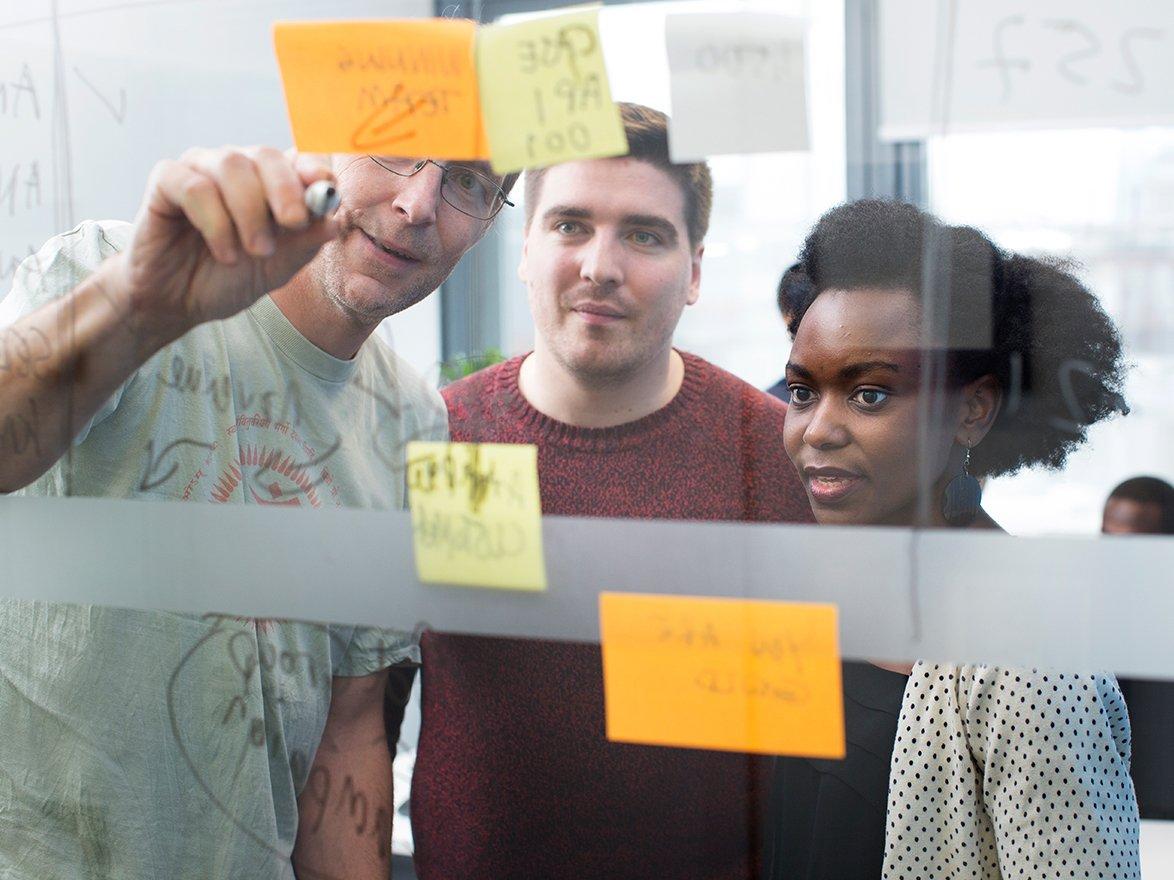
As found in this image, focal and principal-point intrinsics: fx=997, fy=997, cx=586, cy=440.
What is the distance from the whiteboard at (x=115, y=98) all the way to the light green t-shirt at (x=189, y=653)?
51 mm

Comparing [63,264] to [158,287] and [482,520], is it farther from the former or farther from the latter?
[482,520]

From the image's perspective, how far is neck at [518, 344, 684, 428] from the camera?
63 cm

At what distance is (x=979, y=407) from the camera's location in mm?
561

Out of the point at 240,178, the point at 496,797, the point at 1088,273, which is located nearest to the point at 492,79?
the point at 240,178

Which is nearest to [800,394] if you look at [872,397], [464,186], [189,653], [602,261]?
[872,397]

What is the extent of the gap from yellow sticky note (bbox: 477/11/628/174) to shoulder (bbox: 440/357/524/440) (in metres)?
0.15

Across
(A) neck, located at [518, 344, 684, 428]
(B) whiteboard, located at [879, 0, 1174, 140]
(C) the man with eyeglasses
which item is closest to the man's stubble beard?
(C) the man with eyeglasses

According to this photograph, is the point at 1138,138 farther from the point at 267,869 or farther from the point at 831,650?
the point at 267,869

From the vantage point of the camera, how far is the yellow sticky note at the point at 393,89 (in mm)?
580

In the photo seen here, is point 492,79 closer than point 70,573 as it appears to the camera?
Yes

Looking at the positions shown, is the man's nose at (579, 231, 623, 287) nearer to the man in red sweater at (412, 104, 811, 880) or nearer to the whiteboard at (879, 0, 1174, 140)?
the man in red sweater at (412, 104, 811, 880)

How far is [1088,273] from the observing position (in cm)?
54

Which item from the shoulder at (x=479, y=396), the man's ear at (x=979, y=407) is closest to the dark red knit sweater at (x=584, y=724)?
the shoulder at (x=479, y=396)

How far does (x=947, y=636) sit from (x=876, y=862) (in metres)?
0.23
